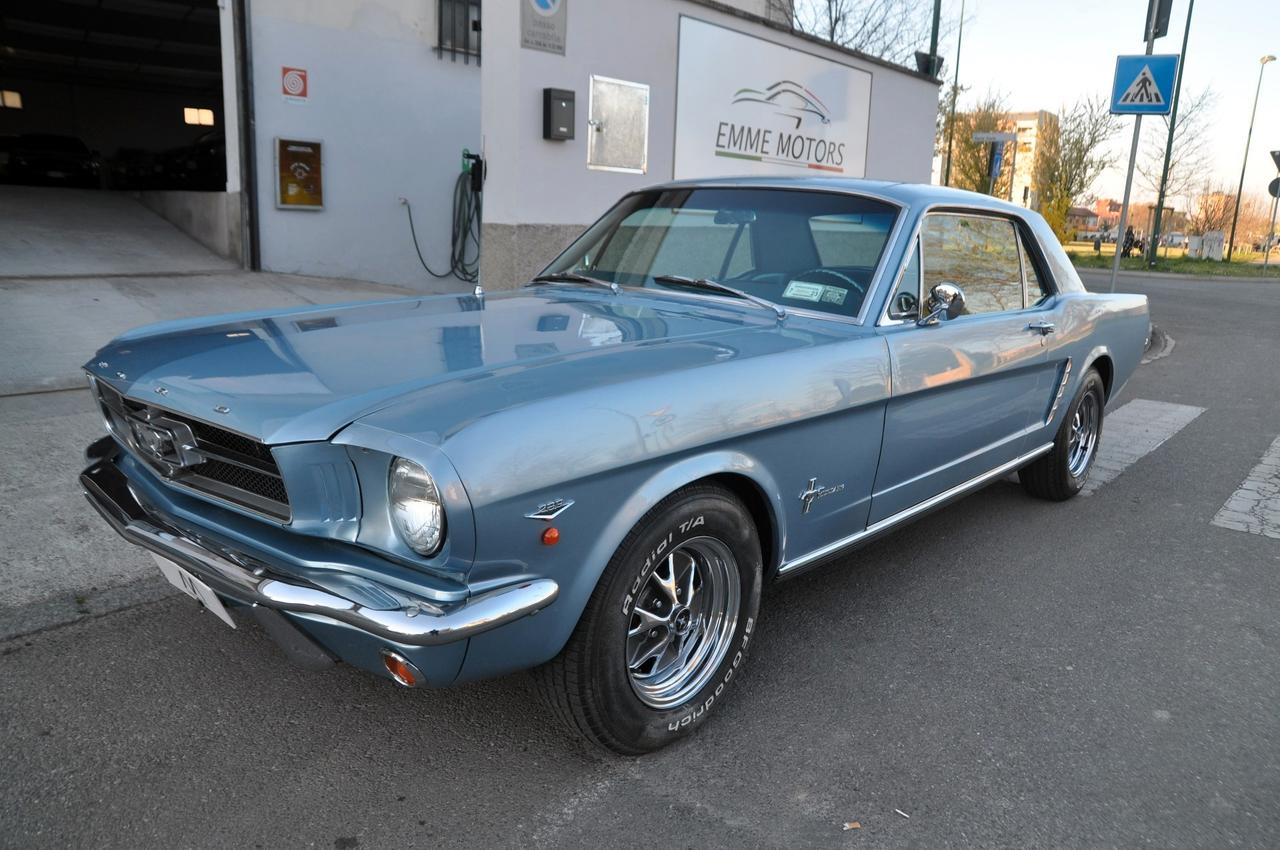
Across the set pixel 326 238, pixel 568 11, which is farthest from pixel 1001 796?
pixel 326 238

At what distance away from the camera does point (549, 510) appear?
211 centimetres

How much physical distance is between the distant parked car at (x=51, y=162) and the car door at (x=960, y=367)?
19.5 m

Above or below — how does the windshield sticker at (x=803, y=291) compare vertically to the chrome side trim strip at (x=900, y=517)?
above

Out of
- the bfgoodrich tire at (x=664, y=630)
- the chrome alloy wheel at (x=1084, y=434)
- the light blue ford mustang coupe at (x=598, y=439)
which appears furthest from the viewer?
the chrome alloy wheel at (x=1084, y=434)

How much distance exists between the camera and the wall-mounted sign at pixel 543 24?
756 centimetres

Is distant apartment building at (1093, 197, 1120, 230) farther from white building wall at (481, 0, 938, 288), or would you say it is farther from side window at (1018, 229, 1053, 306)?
side window at (1018, 229, 1053, 306)

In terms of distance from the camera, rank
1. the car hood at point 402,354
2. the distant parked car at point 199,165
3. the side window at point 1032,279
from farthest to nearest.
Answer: the distant parked car at point 199,165 < the side window at point 1032,279 < the car hood at point 402,354

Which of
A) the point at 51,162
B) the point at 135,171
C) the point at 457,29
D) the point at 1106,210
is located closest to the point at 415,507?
the point at 457,29

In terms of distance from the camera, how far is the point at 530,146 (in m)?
7.83

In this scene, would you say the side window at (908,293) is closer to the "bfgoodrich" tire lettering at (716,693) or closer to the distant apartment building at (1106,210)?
the "bfgoodrich" tire lettering at (716,693)

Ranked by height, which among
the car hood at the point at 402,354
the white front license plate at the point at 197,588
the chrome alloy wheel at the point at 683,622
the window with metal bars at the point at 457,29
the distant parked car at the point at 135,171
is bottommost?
the chrome alloy wheel at the point at 683,622

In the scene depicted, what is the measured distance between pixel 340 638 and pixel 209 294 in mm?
7139

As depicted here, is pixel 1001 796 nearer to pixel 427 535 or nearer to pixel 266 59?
pixel 427 535

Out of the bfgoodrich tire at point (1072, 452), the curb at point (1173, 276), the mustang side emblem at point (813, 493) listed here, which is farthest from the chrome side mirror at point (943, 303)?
the curb at point (1173, 276)
